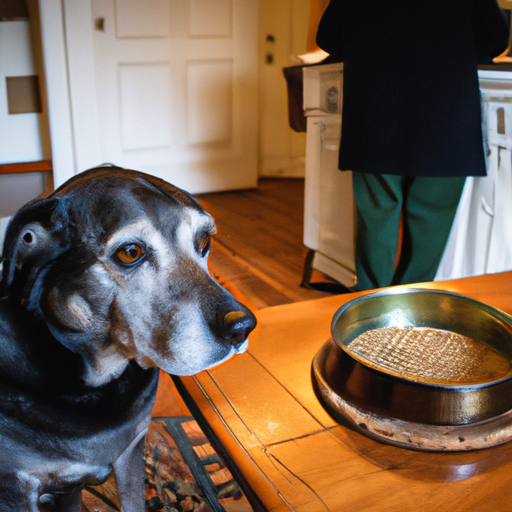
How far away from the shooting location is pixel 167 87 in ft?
11.9

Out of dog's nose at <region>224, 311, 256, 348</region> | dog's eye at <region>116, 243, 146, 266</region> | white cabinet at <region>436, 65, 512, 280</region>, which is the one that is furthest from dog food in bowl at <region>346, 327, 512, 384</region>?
white cabinet at <region>436, 65, 512, 280</region>

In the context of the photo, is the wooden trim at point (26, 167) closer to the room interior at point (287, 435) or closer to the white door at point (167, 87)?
the white door at point (167, 87)

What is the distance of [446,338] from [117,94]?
3080 mm

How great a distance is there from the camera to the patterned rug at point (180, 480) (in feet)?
2.65

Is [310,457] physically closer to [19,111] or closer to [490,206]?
[490,206]

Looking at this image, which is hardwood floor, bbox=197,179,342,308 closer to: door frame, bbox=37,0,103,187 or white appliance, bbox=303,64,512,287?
white appliance, bbox=303,64,512,287

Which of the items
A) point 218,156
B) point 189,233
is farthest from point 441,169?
point 218,156

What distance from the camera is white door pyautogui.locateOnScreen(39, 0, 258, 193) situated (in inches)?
129

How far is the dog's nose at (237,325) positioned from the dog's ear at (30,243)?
178 millimetres

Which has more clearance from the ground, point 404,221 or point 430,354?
point 430,354

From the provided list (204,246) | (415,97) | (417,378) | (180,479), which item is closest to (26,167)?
(415,97)

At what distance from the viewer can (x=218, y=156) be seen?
3902mm

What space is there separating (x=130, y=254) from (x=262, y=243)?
2.38 meters

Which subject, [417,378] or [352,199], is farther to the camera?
[352,199]
